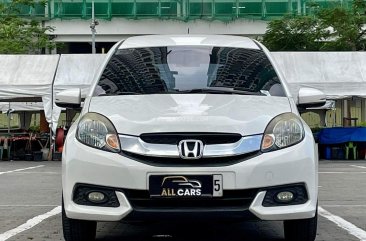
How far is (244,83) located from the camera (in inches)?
254

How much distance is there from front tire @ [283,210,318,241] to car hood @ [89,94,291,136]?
918 mm

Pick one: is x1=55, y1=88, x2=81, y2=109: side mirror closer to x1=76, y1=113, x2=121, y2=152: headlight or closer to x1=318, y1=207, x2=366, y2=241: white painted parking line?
x1=76, y1=113, x2=121, y2=152: headlight

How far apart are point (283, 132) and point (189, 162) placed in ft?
2.59

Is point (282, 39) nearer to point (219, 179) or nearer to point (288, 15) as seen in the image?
point (288, 15)

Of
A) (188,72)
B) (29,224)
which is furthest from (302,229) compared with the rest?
(29,224)

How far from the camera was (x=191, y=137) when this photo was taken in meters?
5.51

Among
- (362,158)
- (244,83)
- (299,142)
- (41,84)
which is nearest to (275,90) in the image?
(244,83)

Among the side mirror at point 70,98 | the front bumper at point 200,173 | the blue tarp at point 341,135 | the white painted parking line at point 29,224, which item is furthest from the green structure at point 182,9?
the front bumper at point 200,173

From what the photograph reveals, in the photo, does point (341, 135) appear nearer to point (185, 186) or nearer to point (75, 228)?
point (75, 228)

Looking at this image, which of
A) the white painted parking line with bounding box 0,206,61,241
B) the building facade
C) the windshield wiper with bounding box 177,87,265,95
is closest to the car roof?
the windshield wiper with bounding box 177,87,265,95

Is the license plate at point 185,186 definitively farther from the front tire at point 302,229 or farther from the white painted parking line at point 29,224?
the white painted parking line at point 29,224

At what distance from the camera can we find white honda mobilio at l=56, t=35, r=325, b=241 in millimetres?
5434

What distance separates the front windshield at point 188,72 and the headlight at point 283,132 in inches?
23.2

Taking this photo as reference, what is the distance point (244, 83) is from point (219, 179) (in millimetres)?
1289
